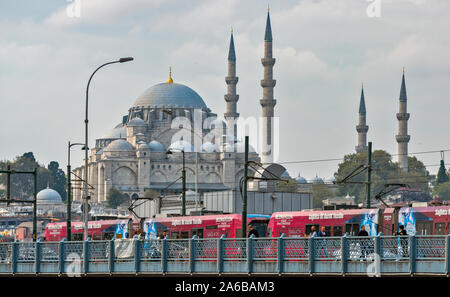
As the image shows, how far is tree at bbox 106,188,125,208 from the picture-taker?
175250 mm

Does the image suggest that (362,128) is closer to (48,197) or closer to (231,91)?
(231,91)

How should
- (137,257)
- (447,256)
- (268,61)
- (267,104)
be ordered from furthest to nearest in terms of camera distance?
1. (268,61)
2. (267,104)
3. (137,257)
4. (447,256)

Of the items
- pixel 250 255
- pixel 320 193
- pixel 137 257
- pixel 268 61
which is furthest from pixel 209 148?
pixel 250 255

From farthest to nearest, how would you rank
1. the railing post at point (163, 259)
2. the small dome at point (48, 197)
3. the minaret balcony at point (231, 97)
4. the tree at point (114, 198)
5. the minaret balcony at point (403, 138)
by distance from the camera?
the small dome at point (48, 197), the tree at point (114, 198), the minaret balcony at point (231, 97), the minaret balcony at point (403, 138), the railing post at point (163, 259)

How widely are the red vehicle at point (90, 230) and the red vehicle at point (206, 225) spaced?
3.79m

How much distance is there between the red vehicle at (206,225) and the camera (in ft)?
147

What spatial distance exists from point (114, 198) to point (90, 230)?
395ft

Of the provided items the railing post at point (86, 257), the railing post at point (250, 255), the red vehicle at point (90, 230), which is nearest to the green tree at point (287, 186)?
the red vehicle at point (90, 230)

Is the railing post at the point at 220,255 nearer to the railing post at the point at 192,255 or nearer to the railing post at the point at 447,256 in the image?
the railing post at the point at 192,255

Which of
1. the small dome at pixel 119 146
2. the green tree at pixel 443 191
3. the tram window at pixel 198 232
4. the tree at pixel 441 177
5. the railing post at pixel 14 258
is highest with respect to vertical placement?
the small dome at pixel 119 146

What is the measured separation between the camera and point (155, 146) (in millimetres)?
190250

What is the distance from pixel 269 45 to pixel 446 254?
139 metres
